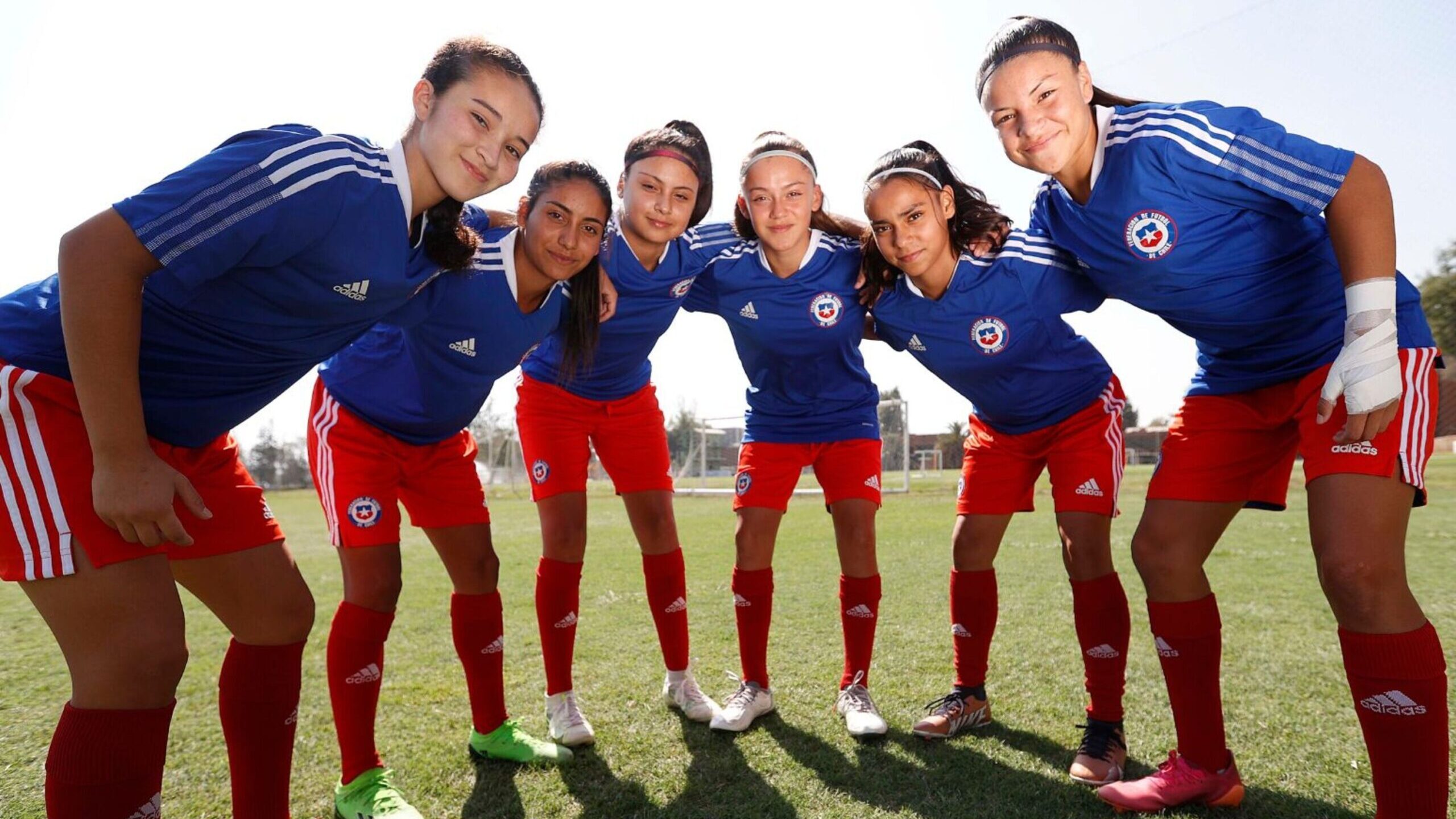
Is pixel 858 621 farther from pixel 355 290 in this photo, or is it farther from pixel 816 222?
pixel 355 290

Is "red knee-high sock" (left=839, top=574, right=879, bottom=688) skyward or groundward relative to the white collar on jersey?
groundward

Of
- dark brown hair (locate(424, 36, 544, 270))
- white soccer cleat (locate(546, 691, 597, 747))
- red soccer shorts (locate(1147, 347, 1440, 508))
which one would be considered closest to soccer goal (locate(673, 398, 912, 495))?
white soccer cleat (locate(546, 691, 597, 747))

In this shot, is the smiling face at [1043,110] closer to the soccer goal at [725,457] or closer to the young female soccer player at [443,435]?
the young female soccer player at [443,435]

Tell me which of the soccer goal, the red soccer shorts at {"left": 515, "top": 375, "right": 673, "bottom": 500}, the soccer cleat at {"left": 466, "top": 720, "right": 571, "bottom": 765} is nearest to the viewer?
the soccer cleat at {"left": 466, "top": 720, "right": 571, "bottom": 765}

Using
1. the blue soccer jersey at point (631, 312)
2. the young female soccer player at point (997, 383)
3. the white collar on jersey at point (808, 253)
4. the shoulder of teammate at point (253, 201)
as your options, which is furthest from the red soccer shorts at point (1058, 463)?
the shoulder of teammate at point (253, 201)

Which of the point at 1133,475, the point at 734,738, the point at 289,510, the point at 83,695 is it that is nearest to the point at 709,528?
the point at 734,738

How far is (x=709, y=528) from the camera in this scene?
39.5 ft

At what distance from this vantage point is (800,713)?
364 centimetres

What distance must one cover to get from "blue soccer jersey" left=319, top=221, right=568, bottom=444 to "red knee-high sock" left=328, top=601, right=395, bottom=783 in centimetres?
69

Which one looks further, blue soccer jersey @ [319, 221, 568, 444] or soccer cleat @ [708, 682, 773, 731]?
soccer cleat @ [708, 682, 773, 731]

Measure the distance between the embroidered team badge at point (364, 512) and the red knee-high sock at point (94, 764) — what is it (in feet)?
4.08

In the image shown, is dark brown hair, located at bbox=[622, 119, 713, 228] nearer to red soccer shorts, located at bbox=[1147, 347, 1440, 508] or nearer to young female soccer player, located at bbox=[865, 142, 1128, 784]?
young female soccer player, located at bbox=[865, 142, 1128, 784]

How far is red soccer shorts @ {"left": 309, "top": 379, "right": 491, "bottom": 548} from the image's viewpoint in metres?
3.02

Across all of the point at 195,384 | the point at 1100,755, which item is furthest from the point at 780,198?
the point at 1100,755
